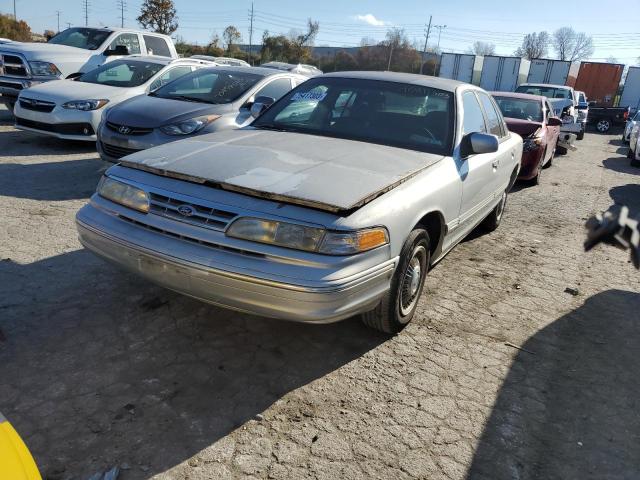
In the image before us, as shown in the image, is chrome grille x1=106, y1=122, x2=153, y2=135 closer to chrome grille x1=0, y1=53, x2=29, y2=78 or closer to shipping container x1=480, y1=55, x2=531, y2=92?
chrome grille x1=0, y1=53, x2=29, y2=78

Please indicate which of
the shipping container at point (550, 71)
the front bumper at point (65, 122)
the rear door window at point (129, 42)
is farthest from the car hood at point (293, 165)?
the shipping container at point (550, 71)

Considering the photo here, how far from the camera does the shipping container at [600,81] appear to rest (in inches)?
1257

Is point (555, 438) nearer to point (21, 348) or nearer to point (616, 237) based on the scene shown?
point (616, 237)

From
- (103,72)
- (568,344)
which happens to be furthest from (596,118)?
(568,344)

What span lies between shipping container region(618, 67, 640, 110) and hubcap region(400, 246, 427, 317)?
3478 cm

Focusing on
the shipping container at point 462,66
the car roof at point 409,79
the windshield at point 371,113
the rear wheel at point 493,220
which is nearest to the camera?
the windshield at point 371,113

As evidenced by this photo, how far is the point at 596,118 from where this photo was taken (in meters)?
25.5

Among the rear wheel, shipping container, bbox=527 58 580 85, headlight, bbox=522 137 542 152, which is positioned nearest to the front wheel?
shipping container, bbox=527 58 580 85

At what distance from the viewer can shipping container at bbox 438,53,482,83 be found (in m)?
33.8

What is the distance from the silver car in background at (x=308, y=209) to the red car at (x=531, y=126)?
509 centimetres

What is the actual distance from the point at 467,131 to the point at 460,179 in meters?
0.57

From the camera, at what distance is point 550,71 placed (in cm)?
3206

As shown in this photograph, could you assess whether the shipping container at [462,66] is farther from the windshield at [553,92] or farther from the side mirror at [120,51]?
the side mirror at [120,51]

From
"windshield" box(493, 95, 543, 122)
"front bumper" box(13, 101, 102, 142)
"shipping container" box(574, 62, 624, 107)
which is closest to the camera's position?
"front bumper" box(13, 101, 102, 142)
